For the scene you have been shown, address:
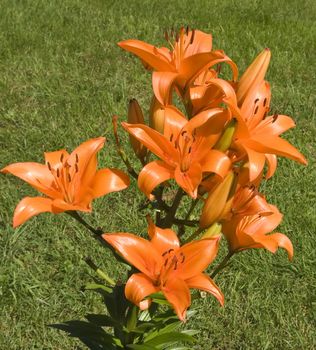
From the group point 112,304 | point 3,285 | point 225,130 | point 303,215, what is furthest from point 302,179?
point 225,130

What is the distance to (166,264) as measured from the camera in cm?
99

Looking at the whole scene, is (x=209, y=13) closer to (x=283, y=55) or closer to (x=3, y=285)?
(x=283, y=55)

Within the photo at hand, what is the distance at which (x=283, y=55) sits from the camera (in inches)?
146

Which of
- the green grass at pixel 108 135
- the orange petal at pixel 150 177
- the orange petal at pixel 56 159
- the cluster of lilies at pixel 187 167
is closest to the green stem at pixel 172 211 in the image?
the cluster of lilies at pixel 187 167

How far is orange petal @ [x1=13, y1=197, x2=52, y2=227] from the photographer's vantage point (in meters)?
0.94

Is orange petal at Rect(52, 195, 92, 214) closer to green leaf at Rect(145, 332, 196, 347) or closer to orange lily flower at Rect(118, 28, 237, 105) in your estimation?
orange lily flower at Rect(118, 28, 237, 105)

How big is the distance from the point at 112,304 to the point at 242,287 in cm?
105

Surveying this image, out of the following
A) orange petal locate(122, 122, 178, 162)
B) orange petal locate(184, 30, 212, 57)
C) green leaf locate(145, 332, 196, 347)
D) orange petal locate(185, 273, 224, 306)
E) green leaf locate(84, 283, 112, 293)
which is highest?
orange petal locate(184, 30, 212, 57)

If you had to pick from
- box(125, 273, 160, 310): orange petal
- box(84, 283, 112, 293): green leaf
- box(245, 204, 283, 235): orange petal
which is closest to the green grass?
box(84, 283, 112, 293): green leaf

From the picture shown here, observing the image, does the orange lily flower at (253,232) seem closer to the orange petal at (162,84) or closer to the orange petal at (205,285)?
the orange petal at (205,285)

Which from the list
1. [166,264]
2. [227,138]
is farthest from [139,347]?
[227,138]

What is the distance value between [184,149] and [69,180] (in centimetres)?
20

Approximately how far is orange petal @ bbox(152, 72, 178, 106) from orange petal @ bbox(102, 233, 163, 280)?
9.0 inches

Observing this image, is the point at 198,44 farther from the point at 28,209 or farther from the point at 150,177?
the point at 28,209
